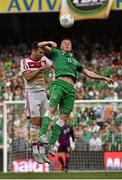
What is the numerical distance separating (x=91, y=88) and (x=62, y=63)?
10439mm

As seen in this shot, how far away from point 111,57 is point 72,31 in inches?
131

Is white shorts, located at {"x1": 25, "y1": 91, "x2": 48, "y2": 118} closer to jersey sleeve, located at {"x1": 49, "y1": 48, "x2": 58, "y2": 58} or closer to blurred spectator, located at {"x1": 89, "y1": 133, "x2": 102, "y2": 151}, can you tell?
jersey sleeve, located at {"x1": 49, "y1": 48, "x2": 58, "y2": 58}

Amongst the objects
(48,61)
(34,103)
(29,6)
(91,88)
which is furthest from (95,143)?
(29,6)

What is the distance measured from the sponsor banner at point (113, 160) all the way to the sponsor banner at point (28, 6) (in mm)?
9606

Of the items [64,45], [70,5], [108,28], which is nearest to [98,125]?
[64,45]

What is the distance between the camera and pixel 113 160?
1550cm

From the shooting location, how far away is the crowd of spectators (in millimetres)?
16266

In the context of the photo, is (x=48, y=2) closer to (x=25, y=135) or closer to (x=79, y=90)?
(x=79, y=90)

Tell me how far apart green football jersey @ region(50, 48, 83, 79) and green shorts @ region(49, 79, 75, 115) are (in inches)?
6.1

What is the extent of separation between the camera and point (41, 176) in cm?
1096

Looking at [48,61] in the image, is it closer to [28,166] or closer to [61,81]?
[61,81]

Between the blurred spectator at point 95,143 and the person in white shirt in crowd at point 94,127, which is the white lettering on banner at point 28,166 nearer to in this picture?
the blurred spectator at point 95,143

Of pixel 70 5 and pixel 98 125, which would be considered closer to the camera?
pixel 98 125

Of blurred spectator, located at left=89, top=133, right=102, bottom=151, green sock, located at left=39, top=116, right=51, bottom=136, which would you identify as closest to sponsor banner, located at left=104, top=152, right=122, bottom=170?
blurred spectator, located at left=89, top=133, right=102, bottom=151
